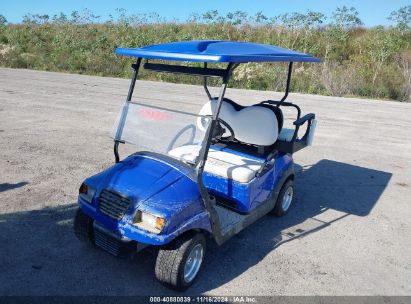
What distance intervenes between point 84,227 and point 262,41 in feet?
91.3

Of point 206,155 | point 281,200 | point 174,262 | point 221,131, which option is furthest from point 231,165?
point 174,262

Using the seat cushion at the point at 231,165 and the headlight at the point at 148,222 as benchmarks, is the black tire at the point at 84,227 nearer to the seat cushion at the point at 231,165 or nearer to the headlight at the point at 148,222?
the headlight at the point at 148,222

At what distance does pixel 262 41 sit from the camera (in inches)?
1147

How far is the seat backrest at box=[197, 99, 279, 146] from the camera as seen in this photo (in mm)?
4152

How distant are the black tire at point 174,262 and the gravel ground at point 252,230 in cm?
17

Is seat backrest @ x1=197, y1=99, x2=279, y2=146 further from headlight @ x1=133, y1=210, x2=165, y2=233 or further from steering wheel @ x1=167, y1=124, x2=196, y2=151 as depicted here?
headlight @ x1=133, y1=210, x2=165, y2=233

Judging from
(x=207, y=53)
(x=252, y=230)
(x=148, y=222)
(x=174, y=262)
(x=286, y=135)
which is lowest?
(x=252, y=230)

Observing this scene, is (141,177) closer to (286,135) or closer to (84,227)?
(84,227)

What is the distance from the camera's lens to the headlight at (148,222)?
9.08 feet

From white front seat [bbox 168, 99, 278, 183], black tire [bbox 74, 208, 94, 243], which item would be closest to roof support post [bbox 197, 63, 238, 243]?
white front seat [bbox 168, 99, 278, 183]

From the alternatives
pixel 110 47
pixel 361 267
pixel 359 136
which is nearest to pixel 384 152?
pixel 359 136

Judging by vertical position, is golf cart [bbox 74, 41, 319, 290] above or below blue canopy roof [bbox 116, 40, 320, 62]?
below

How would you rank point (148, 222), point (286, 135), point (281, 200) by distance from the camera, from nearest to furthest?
1. point (148, 222)
2. point (281, 200)
3. point (286, 135)

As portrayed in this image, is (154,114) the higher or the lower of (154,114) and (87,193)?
the higher
